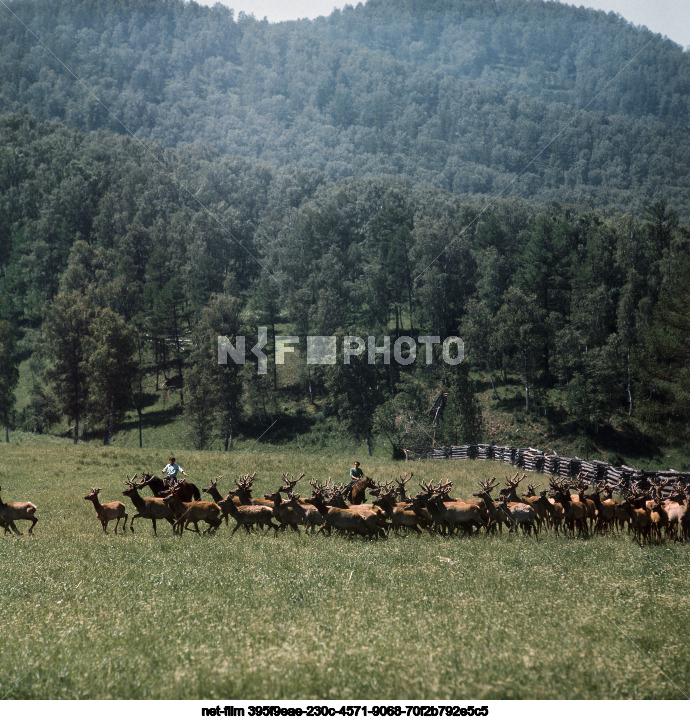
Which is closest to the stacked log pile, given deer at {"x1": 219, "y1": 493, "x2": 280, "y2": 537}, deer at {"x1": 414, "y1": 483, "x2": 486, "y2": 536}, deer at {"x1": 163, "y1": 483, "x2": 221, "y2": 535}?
deer at {"x1": 414, "y1": 483, "x2": 486, "y2": 536}

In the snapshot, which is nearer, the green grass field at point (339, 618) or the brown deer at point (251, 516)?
the green grass field at point (339, 618)

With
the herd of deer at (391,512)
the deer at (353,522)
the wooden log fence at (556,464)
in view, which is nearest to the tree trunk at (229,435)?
the wooden log fence at (556,464)

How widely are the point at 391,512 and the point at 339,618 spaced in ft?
33.2

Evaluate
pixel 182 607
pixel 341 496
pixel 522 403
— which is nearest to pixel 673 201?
pixel 522 403

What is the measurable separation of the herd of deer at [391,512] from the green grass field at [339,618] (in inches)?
42.9

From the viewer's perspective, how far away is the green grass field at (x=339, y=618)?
7.88 metres

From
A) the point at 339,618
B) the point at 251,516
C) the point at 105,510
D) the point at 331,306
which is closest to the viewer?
the point at 339,618

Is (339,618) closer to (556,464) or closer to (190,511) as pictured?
(190,511)

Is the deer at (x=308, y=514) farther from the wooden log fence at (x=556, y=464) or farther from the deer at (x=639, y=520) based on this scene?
the wooden log fence at (x=556, y=464)

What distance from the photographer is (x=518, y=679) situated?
7.83 meters

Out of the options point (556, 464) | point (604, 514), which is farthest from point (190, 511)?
point (556, 464)

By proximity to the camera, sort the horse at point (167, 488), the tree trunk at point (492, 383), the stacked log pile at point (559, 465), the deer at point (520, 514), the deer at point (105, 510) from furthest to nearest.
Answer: the tree trunk at point (492, 383) → the stacked log pile at point (559, 465) → the horse at point (167, 488) → the deer at point (520, 514) → the deer at point (105, 510)

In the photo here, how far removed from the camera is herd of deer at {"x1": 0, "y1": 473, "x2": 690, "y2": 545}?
19219mm

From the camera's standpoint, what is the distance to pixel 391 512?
20.0 meters
